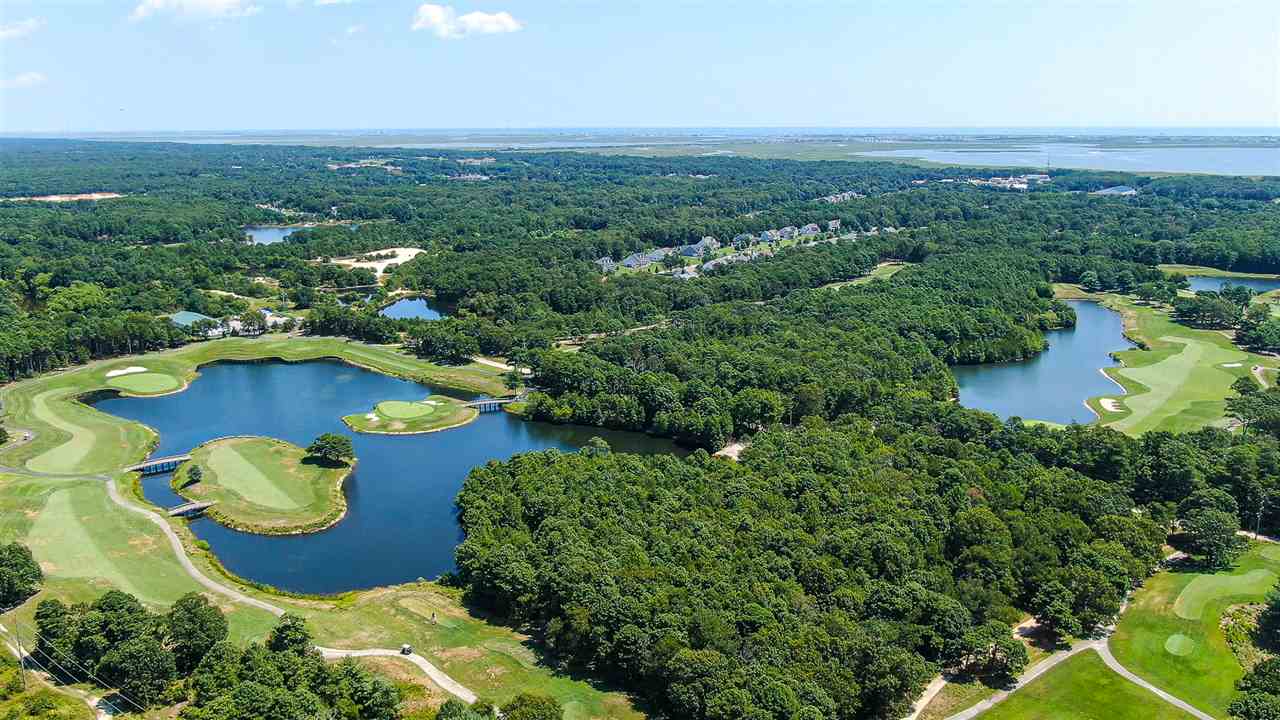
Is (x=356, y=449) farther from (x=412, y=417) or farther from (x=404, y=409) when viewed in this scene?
(x=404, y=409)

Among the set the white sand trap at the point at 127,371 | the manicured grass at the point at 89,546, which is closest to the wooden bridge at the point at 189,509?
the manicured grass at the point at 89,546

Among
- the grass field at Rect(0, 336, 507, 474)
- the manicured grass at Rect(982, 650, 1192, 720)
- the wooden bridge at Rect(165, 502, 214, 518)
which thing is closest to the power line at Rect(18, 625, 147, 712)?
the wooden bridge at Rect(165, 502, 214, 518)

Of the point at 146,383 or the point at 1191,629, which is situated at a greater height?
the point at 146,383

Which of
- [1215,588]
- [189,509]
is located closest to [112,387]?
[189,509]

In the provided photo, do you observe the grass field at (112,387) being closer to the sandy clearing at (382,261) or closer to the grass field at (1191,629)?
the sandy clearing at (382,261)

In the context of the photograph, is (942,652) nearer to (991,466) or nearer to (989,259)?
(991,466)

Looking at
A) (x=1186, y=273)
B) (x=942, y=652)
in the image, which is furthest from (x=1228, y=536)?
(x=1186, y=273)
